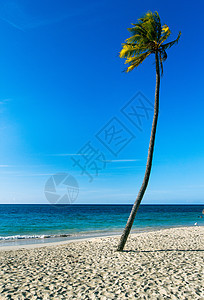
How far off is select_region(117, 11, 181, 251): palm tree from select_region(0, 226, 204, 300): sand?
174 cm

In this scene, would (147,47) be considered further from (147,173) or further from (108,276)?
(108,276)

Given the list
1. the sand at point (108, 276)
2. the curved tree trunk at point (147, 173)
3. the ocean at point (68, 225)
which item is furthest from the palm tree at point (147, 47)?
the ocean at point (68, 225)

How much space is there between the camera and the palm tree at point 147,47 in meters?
9.73

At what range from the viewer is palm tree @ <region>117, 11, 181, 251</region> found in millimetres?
9734

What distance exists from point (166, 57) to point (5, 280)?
34.5 feet

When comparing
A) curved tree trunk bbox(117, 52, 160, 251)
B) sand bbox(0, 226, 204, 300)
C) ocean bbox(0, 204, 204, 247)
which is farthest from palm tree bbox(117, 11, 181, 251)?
ocean bbox(0, 204, 204, 247)

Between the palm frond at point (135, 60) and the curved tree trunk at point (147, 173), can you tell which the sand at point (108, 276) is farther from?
the palm frond at point (135, 60)

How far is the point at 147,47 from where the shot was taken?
1001 centimetres

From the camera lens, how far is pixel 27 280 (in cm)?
660

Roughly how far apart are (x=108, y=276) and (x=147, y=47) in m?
9.11

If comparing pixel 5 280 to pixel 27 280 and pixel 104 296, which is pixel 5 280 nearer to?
pixel 27 280

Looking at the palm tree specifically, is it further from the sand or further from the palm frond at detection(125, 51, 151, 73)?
the sand

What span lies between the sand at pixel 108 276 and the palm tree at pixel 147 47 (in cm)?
174

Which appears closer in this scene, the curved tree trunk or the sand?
the sand
